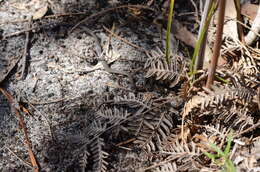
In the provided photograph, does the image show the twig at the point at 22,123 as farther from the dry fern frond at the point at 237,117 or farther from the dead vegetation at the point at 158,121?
the dry fern frond at the point at 237,117

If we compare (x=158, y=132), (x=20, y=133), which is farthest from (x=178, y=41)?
(x=20, y=133)

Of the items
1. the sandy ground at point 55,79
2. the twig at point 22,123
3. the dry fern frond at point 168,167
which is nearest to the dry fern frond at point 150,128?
the dry fern frond at point 168,167

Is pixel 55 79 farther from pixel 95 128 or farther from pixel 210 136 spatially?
pixel 210 136

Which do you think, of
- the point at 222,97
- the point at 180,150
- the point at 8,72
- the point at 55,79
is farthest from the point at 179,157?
the point at 8,72

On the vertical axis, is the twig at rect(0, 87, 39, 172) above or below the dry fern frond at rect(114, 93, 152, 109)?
below

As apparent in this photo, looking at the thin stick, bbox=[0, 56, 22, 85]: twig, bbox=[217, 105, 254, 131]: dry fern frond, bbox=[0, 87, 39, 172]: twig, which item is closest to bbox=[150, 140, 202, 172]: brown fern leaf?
bbox=[217, 105, 254, 131]: dry fern frond

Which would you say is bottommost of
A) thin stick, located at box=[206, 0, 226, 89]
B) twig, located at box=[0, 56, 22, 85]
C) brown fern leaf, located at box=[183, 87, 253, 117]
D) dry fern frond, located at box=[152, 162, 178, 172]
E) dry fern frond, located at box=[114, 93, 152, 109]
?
dry fern frond, located at box=[152, 162, 178, 172]

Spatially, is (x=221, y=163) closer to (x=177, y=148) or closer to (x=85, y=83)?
(x=177, y=148)

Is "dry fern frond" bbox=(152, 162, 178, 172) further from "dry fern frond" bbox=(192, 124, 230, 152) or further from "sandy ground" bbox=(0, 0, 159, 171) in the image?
"sandy ground" bbox=(0, 0, 159, 171)
